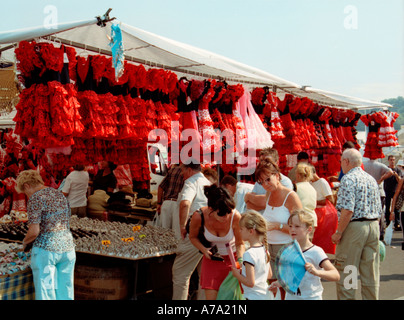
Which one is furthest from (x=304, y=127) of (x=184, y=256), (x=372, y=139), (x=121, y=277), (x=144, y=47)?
(x=121, y=277)

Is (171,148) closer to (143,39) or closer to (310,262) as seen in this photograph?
(143,39)

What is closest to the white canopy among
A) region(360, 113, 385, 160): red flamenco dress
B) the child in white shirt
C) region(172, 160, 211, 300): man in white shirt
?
region(172, 160, 211, 300): man in white shirt

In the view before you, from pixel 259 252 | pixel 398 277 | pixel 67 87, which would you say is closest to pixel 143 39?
pixel 67 87

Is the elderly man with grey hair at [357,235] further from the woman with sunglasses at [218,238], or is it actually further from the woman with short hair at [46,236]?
the woman with short hair at [46,236]

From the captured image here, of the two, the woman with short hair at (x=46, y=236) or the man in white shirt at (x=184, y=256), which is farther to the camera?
the man in white shirt at (x=184, y=256)

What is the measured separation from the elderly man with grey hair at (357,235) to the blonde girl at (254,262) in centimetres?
113

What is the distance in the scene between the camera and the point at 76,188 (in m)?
6.76

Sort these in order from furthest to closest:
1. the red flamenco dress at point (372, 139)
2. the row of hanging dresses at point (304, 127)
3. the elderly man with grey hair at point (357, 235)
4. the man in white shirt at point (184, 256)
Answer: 1. the red flamenco dress at point (372, 139)
2. the row of hanging dresses at point (304, 127)
3. the man in white shirt at point (184, 256)
4. the elderly man with grey hair at point (357, 235)

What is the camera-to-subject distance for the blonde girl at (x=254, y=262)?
3150 millimetres

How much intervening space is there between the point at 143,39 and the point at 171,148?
122 cm

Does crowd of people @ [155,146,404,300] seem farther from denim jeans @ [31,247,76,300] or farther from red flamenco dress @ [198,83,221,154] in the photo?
denim jeans @ [31,247,76,300]

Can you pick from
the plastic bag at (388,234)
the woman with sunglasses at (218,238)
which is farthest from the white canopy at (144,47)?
the plastic bag at (388,234)

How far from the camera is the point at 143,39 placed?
439 centimetres
